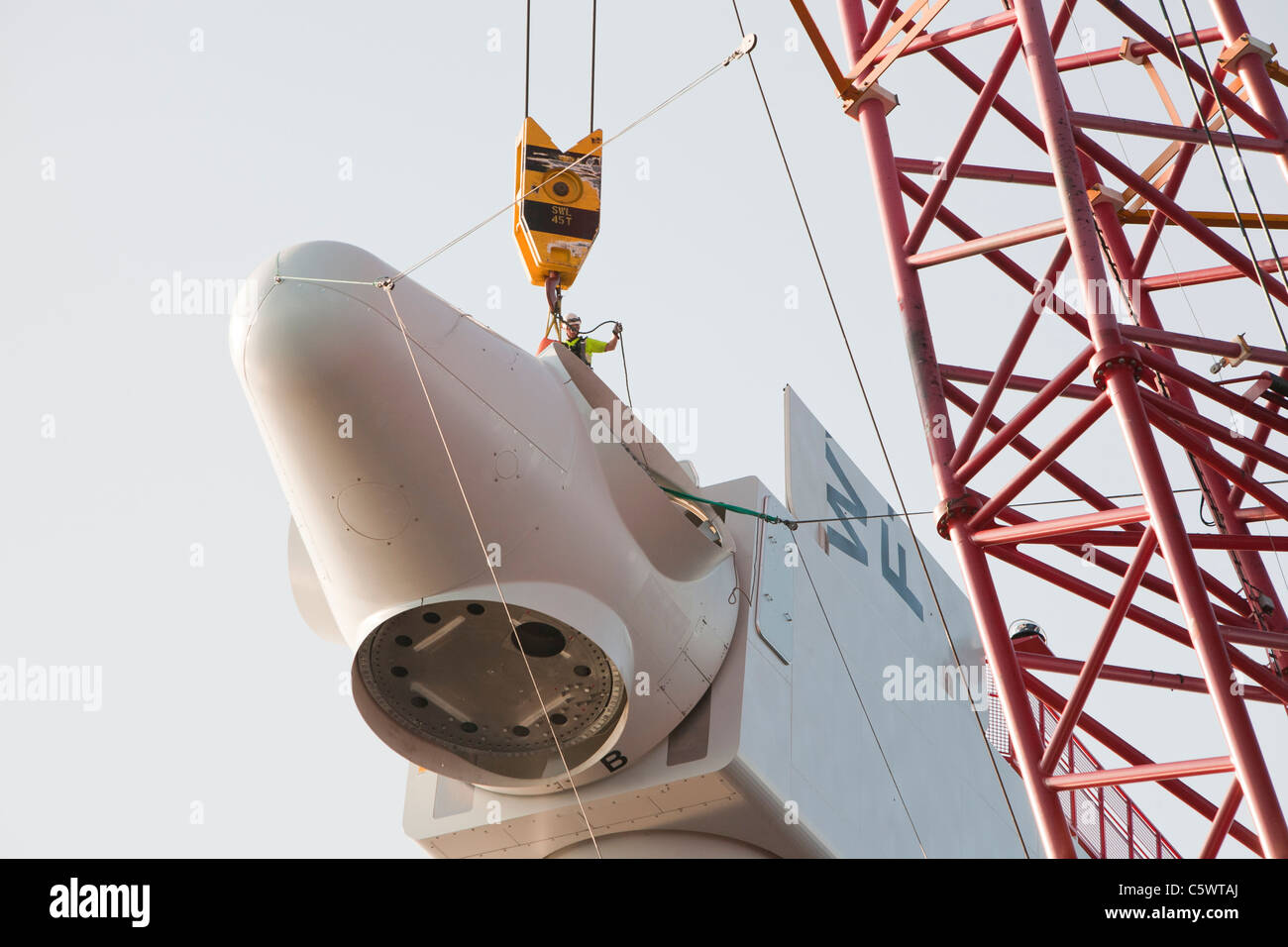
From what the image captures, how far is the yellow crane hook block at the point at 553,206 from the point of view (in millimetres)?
15594

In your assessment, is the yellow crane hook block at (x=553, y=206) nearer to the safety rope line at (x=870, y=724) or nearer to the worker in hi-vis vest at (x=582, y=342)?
→ the worker in hi-vis vest at (x=582, y=342)

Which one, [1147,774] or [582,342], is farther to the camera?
[582,342]

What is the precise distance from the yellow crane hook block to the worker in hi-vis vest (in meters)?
0.97

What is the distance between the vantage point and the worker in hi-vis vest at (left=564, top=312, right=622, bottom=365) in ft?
47.5

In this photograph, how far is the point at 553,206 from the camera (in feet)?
51.9

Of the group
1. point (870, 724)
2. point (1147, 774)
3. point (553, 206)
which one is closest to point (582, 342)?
point (553, 206)

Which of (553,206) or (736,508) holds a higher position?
(553,206)

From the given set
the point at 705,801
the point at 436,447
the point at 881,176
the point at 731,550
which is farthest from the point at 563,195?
the point at 705,801

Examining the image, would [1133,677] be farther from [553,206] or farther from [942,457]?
[553,206]

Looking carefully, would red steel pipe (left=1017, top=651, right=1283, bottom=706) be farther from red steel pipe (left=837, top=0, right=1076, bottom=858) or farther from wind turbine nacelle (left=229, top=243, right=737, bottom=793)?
wind turbine nacelle (left=229, top=243, right=737, bottom=793)

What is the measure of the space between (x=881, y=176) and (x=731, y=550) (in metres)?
4.04

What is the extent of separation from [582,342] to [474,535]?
12.3 ft
